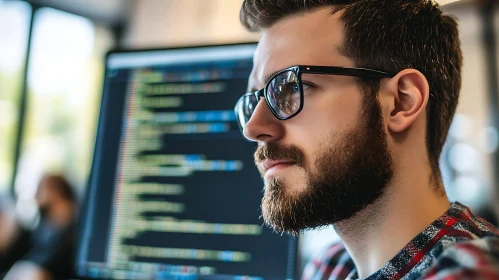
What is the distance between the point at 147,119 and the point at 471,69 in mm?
2715

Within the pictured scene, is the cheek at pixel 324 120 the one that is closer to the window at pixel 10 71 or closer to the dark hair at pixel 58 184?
the dark hair at pixel 58 184

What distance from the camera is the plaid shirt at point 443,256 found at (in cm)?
50

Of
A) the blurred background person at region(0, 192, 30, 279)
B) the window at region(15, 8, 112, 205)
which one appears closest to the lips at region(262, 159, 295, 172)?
the blurred background person at region(0, 192, 30, 279)

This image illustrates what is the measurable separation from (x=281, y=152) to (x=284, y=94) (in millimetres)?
104

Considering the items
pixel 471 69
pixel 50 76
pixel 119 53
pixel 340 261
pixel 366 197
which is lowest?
pixel 340 261

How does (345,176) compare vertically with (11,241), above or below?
above

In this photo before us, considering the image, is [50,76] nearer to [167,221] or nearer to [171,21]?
[171,21]

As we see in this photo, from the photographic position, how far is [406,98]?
807mm

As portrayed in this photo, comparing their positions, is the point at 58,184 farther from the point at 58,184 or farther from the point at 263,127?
the point at 263,127

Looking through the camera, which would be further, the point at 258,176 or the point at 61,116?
the point at 61,116

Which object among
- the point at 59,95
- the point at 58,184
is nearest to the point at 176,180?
the point at 58,184

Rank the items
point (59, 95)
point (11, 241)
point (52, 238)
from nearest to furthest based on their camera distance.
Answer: point (52, 238) < point (11, 241) < point (59, 95)

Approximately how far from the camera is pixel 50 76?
12.2 ft

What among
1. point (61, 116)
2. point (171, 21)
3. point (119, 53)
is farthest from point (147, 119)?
point (61, 116)
